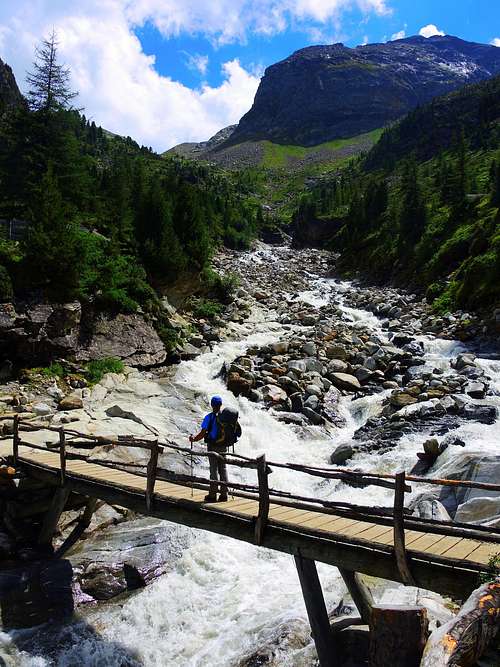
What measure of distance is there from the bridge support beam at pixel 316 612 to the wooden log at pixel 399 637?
2.17 m

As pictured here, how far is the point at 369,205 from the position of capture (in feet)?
244

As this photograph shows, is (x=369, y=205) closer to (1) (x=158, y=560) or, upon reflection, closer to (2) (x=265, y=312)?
(2) (x=265, y=312)

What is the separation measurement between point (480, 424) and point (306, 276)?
45894mm

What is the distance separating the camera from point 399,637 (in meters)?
5.36

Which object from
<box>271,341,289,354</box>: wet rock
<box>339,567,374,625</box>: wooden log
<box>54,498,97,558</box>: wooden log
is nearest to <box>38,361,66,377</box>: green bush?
<box>54,498,97,558</box>: wooden log

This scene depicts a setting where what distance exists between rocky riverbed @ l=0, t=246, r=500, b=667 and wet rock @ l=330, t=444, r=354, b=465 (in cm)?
4

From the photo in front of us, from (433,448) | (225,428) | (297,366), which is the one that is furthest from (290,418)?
(225,428)

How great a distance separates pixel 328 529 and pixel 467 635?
10.5ft

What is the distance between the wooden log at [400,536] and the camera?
621 cm

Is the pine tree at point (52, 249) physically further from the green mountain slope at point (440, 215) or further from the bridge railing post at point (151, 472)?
the green mountain slope at point (440, 215)

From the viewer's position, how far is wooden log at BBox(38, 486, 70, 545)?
11.6 m

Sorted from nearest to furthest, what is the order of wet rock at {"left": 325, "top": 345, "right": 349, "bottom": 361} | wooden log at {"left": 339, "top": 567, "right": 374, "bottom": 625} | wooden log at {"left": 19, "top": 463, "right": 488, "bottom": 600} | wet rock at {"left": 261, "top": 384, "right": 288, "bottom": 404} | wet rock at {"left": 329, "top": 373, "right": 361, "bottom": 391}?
wooden log at {"left": 19, "top": 463, "right": 488, "bottom": 600} < wooden log at {"left": 339, "top": 567, "right": 374, "bottom": 625} < wet rock at {"left": 261, "top": 384, "right": 288, "bottom": 404} < wet rock at {"left": 329, "top": 373, "right": 361, "bottom": 391} < wet rock at {"left": 325, "top": 345, "right": 349, "bottom": 361}

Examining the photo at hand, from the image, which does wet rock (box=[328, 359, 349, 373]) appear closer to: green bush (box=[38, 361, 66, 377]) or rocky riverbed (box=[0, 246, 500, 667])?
rocky riverbed (box=[0, 246, 500, 667])

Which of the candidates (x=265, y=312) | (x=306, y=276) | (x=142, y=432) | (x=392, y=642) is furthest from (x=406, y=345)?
(x=306, y=276)
